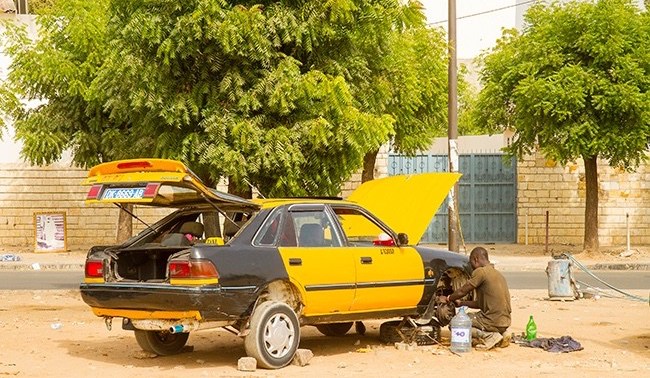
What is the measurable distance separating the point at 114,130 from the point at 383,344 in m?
14.6

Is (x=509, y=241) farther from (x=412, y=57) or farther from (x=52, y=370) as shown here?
(x=52, y=370)

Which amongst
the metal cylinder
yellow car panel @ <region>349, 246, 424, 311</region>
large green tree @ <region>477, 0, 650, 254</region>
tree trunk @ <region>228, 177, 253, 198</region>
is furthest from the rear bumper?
large green tree @ <region>477, 0, 650, 254</region>

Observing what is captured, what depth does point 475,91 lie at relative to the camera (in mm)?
62281

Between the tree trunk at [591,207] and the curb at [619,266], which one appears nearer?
the curb at [619,266]

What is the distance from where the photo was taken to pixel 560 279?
701 inches

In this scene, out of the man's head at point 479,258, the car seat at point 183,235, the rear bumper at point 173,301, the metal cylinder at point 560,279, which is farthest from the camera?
the metal cylinder at point 560,279

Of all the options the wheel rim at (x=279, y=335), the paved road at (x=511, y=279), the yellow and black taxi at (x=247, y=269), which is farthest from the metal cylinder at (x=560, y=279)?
the wheel rim at (x=279, y=335)

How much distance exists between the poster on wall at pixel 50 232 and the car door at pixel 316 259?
19334mm

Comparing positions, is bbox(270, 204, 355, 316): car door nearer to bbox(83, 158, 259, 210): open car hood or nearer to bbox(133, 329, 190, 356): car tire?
bbox(83, 158, 259, 210): open car hood

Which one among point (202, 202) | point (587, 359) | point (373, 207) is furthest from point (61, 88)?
point (587, 359)

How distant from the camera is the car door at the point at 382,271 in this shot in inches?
465

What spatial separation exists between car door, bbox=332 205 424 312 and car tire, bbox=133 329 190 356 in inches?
78.1

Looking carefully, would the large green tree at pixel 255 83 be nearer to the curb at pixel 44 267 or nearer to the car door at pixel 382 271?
the car door at pixel 382 271

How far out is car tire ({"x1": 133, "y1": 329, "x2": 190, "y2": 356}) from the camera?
471 inches
